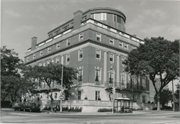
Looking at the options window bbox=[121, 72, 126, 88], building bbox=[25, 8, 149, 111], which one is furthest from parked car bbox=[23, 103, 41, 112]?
window bbox=[121, 72, 126, 88]

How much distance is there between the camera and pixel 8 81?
35469 millimetres

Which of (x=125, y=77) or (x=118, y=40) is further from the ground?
(x=118, y=40)

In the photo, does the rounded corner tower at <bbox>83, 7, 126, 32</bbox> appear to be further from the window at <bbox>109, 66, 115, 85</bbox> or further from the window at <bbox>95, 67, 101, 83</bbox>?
the window at <bbox>95, 67, 101, 83</bbox>

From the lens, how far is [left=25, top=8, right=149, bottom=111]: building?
42.7 metres

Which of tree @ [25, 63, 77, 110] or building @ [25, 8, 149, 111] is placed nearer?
tree @ [25, 63, 77, 110]

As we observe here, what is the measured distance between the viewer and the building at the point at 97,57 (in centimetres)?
4269

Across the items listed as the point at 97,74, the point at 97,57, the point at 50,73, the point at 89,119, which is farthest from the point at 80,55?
the point at 89,119

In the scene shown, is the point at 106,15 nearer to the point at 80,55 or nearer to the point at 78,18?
the point at 78,18

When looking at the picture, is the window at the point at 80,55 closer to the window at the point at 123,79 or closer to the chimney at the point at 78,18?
the chimney at the point at 78,18

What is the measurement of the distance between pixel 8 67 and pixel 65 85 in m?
11.3

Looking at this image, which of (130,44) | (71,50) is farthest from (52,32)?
(130,44)

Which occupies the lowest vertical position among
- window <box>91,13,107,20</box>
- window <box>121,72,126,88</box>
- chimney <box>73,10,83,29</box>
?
window <box>121,72,126,88</box>

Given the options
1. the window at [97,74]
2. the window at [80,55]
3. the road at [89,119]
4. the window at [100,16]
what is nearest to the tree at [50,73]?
the window at [80,55]

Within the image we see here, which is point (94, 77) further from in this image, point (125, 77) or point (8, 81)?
point (8, 81)
